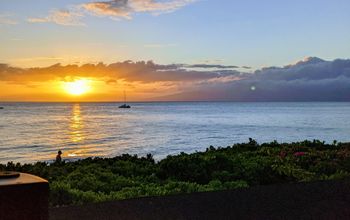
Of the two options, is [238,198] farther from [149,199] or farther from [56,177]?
[56,177]

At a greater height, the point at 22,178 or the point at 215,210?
the point at 22,178

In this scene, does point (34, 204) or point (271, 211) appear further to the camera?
Result: point (271, 211)

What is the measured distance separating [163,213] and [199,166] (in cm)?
482

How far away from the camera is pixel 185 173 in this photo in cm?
1178

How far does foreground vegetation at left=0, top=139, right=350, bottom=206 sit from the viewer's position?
980cm

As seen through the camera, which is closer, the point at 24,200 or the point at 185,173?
the point at 24,200

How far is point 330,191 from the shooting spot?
353 inches

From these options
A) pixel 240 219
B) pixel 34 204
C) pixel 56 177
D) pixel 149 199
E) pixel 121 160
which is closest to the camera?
pixel 34 204

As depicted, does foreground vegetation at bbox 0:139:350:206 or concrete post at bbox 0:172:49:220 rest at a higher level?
concrete post at bbox 0:172:49:220

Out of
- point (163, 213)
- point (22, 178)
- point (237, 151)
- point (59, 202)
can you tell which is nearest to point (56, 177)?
point (59, 202)

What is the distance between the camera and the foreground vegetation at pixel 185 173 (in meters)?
9.80

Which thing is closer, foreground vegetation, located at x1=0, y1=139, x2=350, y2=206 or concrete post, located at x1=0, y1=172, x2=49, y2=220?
concrete post, located at x1=0, y1=172, x2=49, y2=220

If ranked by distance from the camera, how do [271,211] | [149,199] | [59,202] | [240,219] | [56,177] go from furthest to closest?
[56,177] → [59,202] → [149,199] → [271,211] → [240,219]

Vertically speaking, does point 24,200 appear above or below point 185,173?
above
